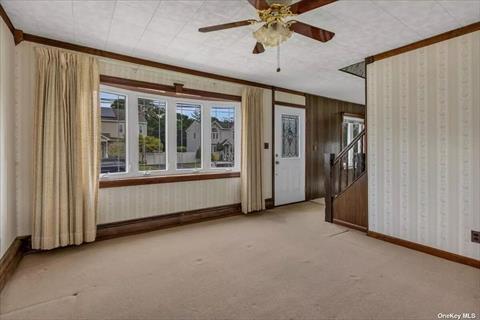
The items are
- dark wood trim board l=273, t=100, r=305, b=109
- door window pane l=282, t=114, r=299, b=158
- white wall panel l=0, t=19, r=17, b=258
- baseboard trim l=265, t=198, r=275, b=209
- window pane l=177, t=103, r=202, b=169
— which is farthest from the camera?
door window pane l=282, t=114, r=299, b=158

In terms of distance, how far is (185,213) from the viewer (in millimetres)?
4184

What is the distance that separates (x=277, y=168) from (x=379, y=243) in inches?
95.0

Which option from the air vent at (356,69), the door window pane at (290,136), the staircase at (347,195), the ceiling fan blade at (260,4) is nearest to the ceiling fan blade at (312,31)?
the ceiling fan blade at (260,4)

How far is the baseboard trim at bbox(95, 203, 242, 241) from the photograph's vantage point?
3508 millimetres

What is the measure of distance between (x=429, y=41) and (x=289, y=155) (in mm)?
3120

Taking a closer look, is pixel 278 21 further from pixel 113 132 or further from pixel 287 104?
pixel 287 104

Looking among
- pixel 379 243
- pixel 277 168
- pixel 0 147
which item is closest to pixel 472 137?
pixel 379 243

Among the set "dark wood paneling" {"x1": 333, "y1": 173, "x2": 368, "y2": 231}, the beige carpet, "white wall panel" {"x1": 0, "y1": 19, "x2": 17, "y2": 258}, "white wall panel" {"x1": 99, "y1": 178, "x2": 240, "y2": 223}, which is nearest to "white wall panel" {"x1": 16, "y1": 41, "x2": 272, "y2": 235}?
"white wall panel" {"x1": 99, "y1": 178, "x2": 240, "y2": 223}

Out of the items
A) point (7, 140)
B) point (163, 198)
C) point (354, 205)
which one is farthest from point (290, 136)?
point (7, 140)

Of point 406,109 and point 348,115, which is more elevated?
point 348,115

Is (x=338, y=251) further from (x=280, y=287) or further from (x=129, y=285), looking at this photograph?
(x=129, y=285)

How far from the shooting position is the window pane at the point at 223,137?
463cm

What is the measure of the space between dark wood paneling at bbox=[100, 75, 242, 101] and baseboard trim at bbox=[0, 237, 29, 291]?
2.08 m

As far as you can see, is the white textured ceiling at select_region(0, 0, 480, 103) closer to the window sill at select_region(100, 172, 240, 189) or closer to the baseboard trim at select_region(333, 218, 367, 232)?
the window sill at select_region(100, 172, 240, 189)
